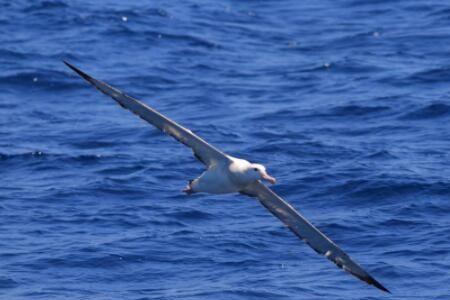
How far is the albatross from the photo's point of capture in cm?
1562

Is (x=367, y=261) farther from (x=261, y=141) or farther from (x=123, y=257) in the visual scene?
(x=261, y=141)

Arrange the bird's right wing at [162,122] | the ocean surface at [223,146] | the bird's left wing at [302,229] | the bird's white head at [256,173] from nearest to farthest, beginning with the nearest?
the bird's right wing at [162,122] < the bird's white head at [256,173] < the bird's left wing at [302,229] < the ocean surface at [223,146]

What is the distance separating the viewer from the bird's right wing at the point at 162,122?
15289mm

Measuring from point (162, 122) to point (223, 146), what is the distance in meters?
9.39

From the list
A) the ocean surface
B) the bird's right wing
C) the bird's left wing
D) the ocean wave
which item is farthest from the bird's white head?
the ocean wave

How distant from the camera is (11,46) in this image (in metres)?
32.2

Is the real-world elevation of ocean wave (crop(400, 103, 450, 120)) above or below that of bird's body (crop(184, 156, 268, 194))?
below

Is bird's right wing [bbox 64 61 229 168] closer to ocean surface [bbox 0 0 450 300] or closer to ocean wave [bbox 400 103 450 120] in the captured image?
ocean surface [bbox 0 0 450 300]

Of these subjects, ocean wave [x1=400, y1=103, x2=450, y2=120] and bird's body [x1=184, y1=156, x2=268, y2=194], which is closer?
bird's body [x1=184, y1=156, x2=268, y2=194]

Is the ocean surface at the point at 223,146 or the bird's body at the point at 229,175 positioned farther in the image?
the ocean surface at the point at 223,146

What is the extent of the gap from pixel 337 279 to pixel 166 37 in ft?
49.7

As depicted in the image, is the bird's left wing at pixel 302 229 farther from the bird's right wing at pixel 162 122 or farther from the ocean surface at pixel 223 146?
the ocean surface at pixel 223 146

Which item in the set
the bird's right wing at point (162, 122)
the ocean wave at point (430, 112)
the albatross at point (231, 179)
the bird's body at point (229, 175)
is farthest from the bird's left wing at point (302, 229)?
the ocean wave at point (430, 112)

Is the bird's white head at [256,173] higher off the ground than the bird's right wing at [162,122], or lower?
lower
